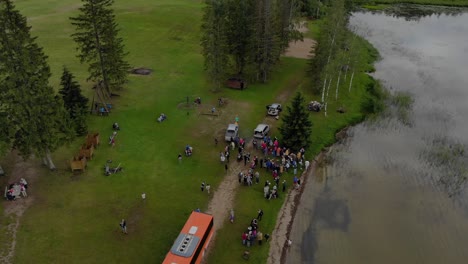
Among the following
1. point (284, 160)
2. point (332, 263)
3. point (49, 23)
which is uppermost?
point (49, 23)

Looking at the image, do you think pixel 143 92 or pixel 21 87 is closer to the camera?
pixel 21 87

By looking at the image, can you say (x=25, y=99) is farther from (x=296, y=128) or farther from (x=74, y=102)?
(x=296, y=128)

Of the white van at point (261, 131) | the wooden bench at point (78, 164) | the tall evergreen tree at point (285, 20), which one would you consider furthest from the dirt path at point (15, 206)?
the tall evergreen tree at point (285, 20)

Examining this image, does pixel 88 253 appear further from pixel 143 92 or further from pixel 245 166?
pixel 143 92

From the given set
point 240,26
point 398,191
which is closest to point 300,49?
point 240,26

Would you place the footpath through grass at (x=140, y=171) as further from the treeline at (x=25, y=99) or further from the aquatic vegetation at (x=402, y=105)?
the aquatic vegetation at (x=402, y=105)

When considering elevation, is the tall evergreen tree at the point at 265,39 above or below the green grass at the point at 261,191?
above

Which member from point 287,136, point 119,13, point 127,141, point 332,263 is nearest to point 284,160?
point 287,136
